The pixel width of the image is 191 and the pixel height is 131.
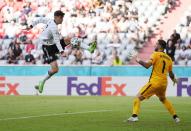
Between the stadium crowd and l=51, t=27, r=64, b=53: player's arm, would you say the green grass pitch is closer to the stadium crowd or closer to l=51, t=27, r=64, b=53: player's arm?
l=51, t=27, r=64, b=53: player's arm

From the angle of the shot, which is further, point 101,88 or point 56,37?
point 101,88

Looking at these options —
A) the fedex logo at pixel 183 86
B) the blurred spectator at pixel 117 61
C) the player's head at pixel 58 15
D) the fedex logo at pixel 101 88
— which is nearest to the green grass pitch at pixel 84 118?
the player's head at pixel 58 15

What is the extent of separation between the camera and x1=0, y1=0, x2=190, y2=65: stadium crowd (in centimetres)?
2950

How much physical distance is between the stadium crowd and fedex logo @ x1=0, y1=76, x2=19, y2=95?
106 inches

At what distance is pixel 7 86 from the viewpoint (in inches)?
1060

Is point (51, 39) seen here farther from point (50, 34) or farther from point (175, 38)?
point (175, 38)

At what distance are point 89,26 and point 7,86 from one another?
6883 mm

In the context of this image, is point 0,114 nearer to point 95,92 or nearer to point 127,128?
point 127,128

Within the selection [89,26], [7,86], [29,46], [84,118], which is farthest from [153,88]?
[89,26]

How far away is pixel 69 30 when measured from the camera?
1270 inches

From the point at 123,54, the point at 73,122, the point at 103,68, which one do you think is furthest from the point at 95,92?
the point at 73,122

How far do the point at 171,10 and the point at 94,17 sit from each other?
401cm

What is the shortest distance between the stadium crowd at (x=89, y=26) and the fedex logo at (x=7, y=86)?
269cm

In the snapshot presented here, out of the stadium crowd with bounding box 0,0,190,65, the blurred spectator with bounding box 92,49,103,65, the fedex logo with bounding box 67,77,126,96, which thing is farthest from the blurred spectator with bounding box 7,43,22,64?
the fedex logo with bounding box 67,77,126,96
